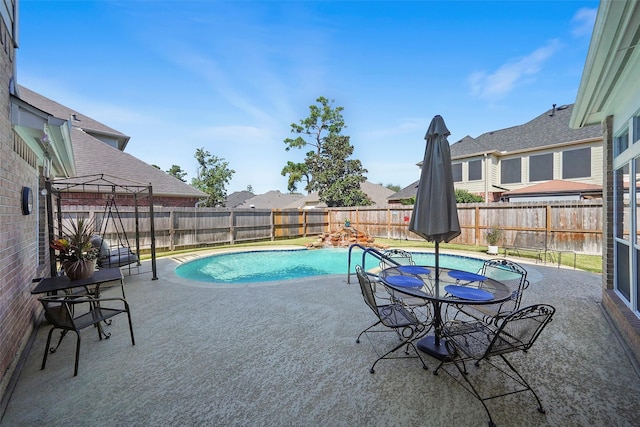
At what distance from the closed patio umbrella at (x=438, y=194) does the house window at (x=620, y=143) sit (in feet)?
8.58

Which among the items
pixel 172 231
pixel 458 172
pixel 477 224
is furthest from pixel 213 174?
pixel 477 224

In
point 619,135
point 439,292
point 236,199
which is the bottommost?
point 439,292

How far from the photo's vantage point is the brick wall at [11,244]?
8.63ft

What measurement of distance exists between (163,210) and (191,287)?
6720mm

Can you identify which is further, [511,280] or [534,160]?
[534,160]

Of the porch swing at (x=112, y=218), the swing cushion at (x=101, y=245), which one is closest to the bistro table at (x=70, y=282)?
the porch swing at (x=112, y=218)

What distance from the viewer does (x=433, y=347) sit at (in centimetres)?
309

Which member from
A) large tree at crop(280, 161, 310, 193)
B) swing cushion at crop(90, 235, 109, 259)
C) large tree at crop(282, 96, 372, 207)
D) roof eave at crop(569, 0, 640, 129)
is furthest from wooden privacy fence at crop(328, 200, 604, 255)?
large tree at crop(280, 161, 310, 193)

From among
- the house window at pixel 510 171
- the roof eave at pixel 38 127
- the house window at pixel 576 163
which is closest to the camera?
the roof eave at pixel 38 127

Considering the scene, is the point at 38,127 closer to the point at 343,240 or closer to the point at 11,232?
the point at 11,232

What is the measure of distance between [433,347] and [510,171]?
55.0ft

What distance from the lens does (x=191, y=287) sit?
5.91 meters

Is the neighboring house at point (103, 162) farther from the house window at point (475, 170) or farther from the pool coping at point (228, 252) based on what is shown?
the house window at point (475, 170)

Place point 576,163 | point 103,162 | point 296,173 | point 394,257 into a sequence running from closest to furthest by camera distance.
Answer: point 394,257, point 103,162, point 576,163, point 296,173
